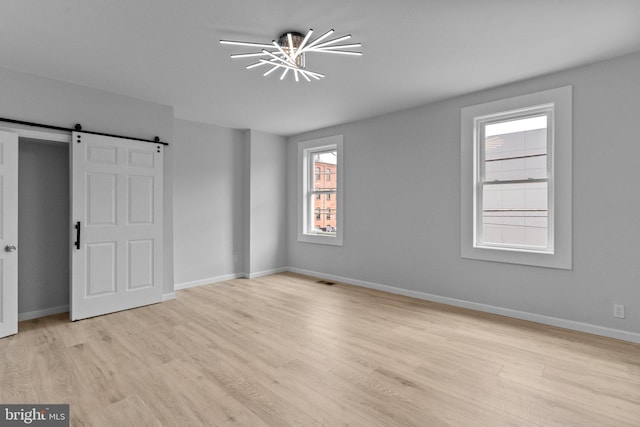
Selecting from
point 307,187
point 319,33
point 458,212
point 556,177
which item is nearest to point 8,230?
point 319,33

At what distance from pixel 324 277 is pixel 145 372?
3.57m


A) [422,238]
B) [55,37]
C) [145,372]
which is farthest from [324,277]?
[55,37]

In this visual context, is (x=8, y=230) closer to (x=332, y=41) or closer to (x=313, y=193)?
(x=332, y=41)

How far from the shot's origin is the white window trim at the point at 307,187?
18.2 ft

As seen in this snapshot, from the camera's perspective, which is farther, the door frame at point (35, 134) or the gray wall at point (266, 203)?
the gray wall at point (266, 203)

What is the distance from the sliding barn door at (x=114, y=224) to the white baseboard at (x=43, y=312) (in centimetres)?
48

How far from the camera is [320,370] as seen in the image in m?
2.54

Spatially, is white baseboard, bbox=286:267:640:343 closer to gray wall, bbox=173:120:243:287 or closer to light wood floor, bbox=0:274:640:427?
light wood floor, bbox=0:274:640:427

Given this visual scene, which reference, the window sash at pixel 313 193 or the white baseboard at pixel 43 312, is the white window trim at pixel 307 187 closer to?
the window sash at pixel 313 193

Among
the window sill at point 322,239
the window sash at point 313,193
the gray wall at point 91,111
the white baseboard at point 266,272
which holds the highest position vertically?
the gray wall at point 91,111

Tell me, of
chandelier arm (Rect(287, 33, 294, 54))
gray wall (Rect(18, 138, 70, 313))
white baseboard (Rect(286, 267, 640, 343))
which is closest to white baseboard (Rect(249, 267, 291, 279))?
white baseboard (Rect(286, 267, 640, 343))

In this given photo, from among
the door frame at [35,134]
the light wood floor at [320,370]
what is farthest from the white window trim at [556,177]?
the door frame at [35,134]

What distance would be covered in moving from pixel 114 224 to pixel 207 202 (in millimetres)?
1639

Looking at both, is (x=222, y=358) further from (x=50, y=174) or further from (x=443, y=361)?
(x=50, y=174)
